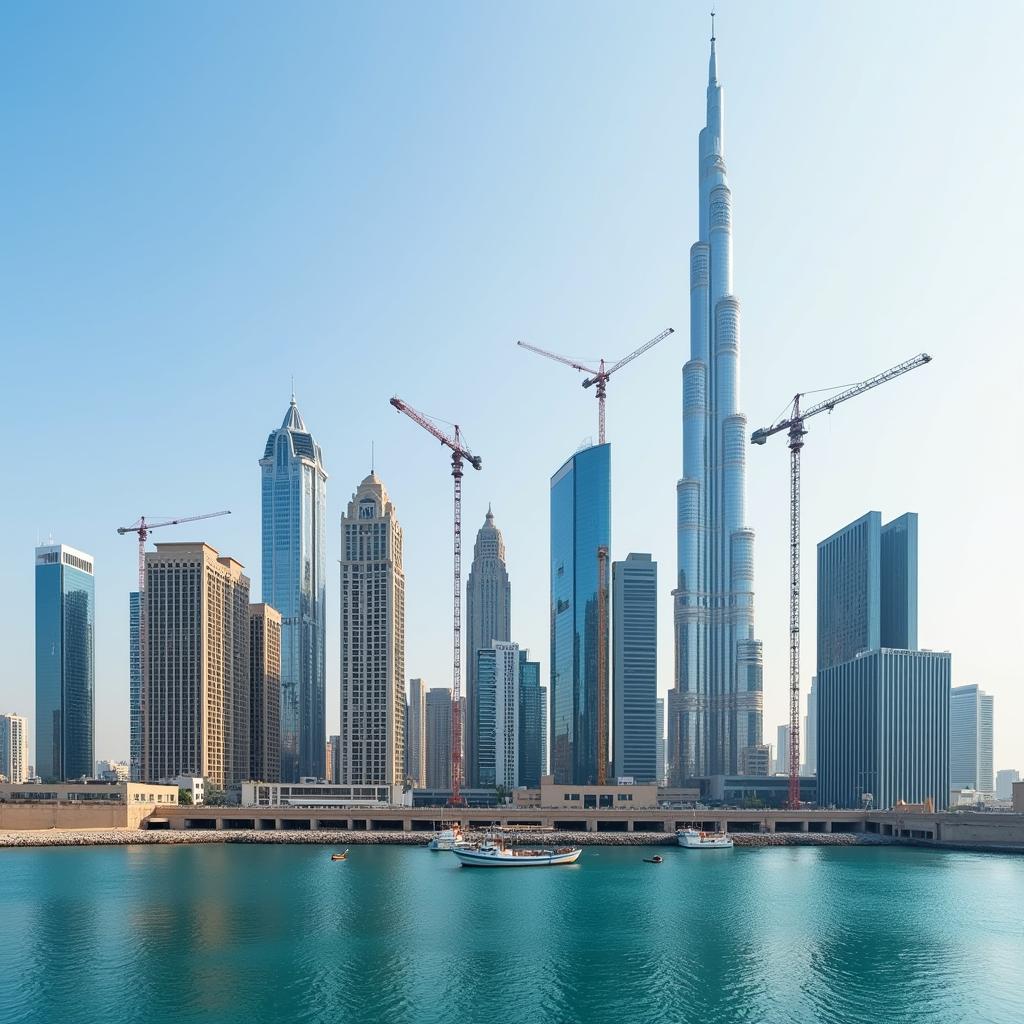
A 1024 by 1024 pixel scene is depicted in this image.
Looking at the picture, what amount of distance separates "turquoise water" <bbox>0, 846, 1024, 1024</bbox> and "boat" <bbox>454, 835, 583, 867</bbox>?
558 centimetres

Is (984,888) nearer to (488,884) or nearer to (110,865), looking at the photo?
(488,884)

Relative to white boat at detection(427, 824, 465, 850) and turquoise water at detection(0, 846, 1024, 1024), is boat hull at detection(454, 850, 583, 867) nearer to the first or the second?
turquoise water at detection(0, 846, 1024, 1024)

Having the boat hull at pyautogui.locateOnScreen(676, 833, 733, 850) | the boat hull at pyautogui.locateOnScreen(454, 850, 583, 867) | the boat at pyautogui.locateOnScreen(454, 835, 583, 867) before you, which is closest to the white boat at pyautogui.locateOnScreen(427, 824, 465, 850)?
the boat at pyautogui.locateOnScreen(454, 835, 583, 867)

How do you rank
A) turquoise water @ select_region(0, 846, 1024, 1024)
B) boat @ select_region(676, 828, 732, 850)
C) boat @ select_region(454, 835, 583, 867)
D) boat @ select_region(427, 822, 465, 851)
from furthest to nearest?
boat @ select_region(676, 828, 732, 850)
boat @ select_region(427, 822, 465, 851)
boat @ select_region(454, 835, 583, 867)
turquoise water @ select_region(0, 846, 1024, 1024)

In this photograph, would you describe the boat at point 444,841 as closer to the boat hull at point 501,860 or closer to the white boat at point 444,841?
the white boat at point 444,841

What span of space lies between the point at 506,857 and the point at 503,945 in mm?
66545

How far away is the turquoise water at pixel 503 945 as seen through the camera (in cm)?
7456

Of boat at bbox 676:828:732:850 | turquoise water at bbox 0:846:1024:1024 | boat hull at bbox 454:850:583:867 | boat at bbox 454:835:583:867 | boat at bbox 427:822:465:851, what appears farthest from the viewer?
boat at bbox 676:828:732:850

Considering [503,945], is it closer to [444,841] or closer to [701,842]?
[444,841]

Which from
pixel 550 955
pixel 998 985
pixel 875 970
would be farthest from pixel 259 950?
pixel 998 985

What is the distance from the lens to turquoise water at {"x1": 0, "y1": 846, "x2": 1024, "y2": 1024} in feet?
245

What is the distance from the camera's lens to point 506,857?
159 metres

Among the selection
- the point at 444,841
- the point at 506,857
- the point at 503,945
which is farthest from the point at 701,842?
the point at 503,945

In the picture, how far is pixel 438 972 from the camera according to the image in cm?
8350
